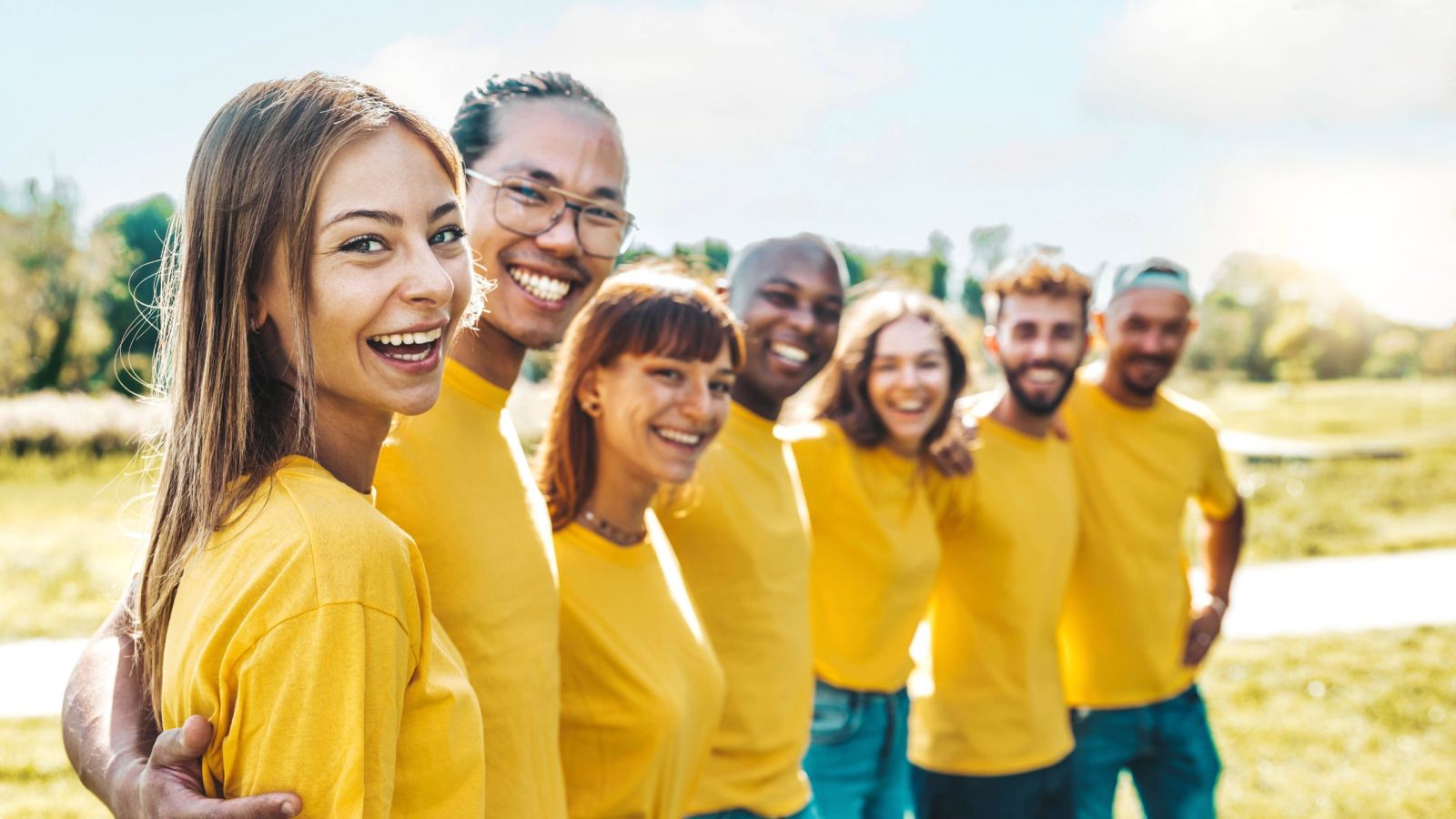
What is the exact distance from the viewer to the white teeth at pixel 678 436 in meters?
2.48

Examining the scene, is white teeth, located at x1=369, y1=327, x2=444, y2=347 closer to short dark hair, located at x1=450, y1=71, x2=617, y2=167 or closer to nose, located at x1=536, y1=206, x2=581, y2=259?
nose, located at x1=536, y1=206, x2=581, y2=259

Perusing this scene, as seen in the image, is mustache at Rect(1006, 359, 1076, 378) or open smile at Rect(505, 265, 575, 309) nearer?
open smile at Rect(505, 265, 575, 309)

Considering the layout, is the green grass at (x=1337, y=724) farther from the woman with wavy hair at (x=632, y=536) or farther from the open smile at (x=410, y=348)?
the open smile at (x=410, y=348)

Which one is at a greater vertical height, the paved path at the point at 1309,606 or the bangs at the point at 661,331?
the bangs at the point at 661,331

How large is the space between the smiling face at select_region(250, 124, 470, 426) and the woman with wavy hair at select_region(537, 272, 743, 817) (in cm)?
82

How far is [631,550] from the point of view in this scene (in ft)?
7.84

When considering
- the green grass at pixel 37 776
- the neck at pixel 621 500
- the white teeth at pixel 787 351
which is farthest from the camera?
the green grass at pixel 37 776

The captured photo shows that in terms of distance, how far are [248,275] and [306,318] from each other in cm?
9

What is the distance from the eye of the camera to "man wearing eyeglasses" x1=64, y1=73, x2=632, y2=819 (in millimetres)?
1582

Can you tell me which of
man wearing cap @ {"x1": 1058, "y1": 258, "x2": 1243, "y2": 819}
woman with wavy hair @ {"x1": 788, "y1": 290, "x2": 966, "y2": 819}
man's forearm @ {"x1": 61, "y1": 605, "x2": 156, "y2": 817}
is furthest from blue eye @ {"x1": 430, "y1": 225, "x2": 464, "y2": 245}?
man wearing cap @ {"x1": 1058, "y1": 258, "x2": 1243, "y2": 819}

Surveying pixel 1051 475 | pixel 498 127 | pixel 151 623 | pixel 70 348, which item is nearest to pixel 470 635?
pixel 151 623

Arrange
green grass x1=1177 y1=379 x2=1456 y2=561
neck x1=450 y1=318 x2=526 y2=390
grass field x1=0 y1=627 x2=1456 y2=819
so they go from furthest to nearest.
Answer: green grass x1=1177 y1=379 x2=1456 y2=561 → grass field x1=0 y1=627 x2=1456 y2=819 → neck x1=450 y1=318 x2=526 y2=390

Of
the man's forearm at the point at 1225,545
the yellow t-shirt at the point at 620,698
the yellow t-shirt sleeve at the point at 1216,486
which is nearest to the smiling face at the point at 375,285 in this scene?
the yellow t-shirt at the point at 620,698

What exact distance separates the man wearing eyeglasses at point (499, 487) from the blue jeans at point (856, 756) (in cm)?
140
